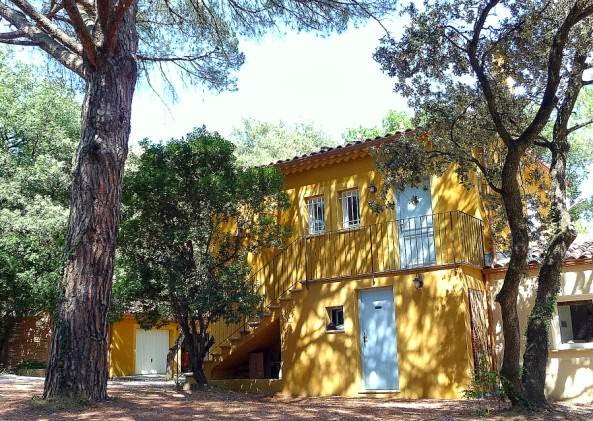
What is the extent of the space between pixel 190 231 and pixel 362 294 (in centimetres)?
402

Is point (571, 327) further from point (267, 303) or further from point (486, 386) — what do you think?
point (267, 303)

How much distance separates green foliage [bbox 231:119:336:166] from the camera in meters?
39.2

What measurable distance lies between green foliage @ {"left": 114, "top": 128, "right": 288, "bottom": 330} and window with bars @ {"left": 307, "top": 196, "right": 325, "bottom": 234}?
219 cm

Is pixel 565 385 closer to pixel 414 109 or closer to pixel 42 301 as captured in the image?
pixel 414 109

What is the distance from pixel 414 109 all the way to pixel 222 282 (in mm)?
5136

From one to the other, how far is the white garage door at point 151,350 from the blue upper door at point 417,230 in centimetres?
1526

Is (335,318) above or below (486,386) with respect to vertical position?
above

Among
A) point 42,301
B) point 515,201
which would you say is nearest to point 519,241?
point 515,201

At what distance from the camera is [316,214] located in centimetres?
1580

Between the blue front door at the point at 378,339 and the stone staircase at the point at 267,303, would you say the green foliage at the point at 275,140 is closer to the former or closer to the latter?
the stone staircase at the point at 267,303

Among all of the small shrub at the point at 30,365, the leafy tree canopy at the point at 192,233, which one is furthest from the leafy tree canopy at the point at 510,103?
the small shrub at the point at 30,365

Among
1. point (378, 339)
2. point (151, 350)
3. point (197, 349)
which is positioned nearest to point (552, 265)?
point (378, 339)

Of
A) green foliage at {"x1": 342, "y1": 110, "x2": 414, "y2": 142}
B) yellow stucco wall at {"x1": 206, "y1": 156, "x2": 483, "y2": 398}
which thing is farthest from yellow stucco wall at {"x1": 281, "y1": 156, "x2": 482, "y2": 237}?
green foliage at {"x1": 342, "y1": 110, "x2": 414, "y2": 142}

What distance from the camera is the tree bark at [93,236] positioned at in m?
8.89
